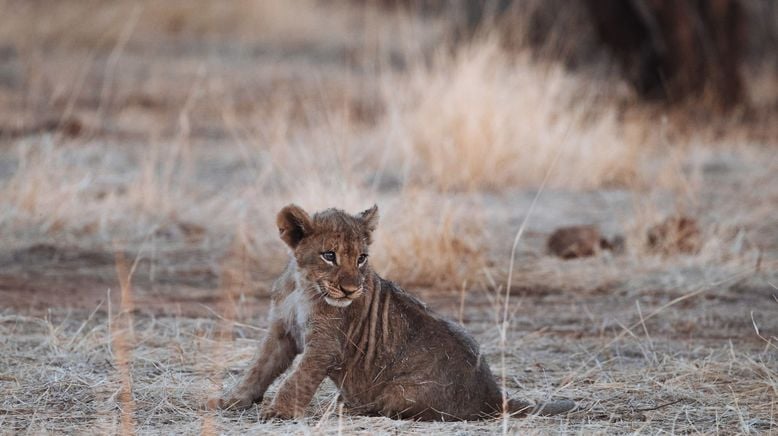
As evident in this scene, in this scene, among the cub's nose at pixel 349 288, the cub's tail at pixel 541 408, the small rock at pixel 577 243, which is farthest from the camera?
the small rock at pixel 577 243

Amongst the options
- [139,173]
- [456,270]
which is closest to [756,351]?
[456,270]

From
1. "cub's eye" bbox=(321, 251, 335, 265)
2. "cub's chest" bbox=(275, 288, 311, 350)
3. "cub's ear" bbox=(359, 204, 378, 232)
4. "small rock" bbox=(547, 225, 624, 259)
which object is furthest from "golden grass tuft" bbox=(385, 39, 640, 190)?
"cub's eye" bbox=(321, 251, 335, 265)

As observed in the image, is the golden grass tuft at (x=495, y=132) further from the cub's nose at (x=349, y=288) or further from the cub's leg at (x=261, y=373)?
the cub's nose at (x=349, y=288)

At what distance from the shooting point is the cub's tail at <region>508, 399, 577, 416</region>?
197 inches

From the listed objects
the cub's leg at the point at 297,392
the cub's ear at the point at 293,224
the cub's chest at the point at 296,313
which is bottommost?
the cub's leg at the point at 297,392

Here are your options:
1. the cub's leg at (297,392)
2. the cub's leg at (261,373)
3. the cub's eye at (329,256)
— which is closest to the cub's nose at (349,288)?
the cub's eye at (329,256)

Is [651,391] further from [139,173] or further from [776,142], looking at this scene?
[776,142]

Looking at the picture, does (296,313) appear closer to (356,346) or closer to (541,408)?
(356,346)

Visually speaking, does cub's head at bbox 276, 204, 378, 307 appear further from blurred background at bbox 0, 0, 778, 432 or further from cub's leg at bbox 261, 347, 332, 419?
blurred background at bbox 0, 0, 778, 432

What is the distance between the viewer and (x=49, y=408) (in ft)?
16.4

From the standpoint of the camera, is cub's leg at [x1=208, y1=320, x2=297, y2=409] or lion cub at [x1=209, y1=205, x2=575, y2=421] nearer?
lion cub at [x1=209, y1=205, x2=575, y2=421]

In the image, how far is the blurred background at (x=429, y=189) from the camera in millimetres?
6133

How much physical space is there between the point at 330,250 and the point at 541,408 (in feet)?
3.49

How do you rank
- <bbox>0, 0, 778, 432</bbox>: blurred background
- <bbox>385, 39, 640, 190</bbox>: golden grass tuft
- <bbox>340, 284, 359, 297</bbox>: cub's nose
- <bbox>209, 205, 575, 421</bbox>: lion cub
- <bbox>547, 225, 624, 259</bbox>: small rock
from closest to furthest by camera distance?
<bbox>340, 284, 359, 297</bbox>: cub's nose → <bbox>209, 205, 575, 421</bbox>: lion cub → <bbox>0, 0, 778, 432</bbox>: blurred background → <bbox>547, 225, 624, 259</bbox>: small rock → <bbox>385, 39, 640, 190</bbox>: golden grass tuft
